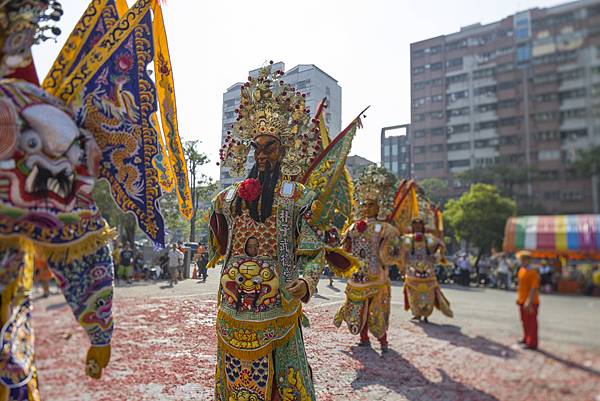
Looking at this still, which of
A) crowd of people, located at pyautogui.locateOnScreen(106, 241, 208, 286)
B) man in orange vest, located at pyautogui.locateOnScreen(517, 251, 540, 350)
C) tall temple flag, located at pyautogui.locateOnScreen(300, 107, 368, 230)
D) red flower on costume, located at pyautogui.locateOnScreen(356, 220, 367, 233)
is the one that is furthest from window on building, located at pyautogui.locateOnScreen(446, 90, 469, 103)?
red flower on costume, located at pyautogui.locateOnScreen(356, 220, 367, 233)

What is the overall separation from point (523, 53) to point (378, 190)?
15.0 feet

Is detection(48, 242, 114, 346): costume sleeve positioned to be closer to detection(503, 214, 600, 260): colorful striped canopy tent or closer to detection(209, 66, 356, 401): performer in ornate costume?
detection(209, 66, 356, 401): performer in ornate costume

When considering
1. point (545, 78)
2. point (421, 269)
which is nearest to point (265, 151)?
point (545, 78)

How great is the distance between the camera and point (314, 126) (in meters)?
2.76

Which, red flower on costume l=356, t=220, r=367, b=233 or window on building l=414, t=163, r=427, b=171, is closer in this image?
window on building l=414, t=163, r=427, b=171

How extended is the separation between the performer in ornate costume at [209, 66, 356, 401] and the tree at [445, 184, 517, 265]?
0.94 m

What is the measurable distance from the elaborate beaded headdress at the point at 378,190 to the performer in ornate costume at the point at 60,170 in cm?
363

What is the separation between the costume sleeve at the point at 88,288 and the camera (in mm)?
1584

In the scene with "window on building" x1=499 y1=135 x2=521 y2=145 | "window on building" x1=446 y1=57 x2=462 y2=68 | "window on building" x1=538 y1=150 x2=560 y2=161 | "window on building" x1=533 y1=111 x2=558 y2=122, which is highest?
"window on building" x1=446 y1=57 x2=462 y2=68

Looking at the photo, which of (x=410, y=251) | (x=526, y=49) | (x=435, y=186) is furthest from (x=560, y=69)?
(x=410, y=251)

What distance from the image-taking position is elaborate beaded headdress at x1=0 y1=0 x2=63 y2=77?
143cm

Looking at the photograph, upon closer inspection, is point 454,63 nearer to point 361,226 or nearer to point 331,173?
point 331,173

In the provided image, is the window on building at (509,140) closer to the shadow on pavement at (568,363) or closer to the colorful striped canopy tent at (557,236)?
the colorful striped canopy tent at (557,236)

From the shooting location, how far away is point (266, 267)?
7.13 feet
